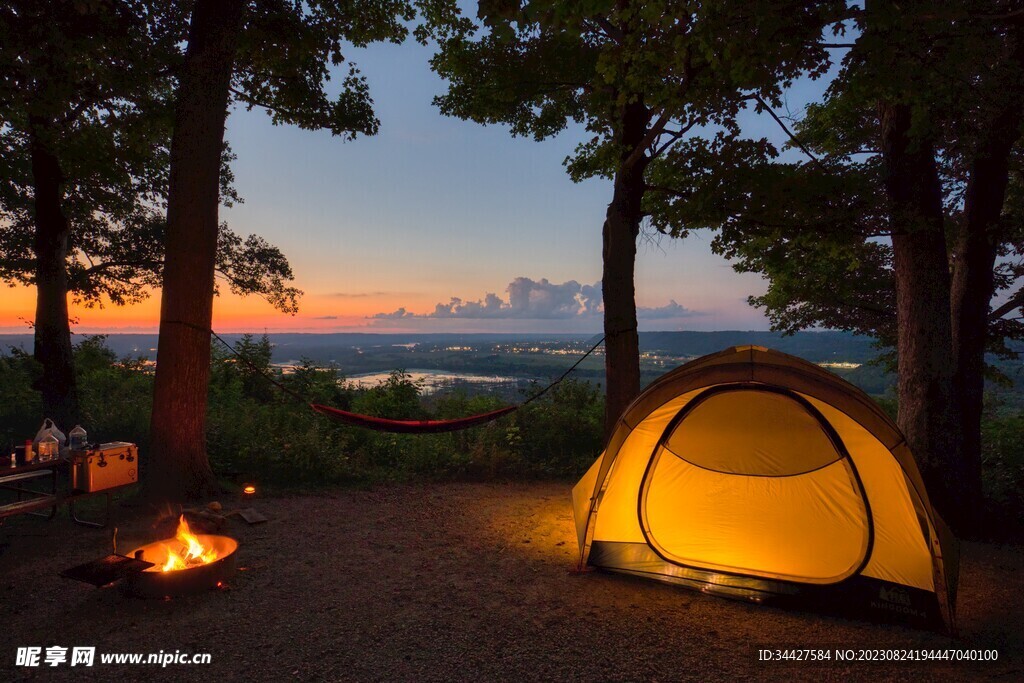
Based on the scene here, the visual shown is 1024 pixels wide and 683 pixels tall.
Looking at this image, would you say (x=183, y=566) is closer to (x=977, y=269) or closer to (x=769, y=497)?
(x=769, y=497)

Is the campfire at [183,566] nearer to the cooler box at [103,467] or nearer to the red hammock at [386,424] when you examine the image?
the cooler box at [103,467]

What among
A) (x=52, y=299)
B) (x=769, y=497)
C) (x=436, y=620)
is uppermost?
(x=52, y=299)

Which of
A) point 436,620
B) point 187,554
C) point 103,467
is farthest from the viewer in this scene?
point 103,467

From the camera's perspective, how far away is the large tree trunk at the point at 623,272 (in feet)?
23.2

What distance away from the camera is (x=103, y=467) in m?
5.00

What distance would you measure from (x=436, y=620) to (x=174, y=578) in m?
1.89

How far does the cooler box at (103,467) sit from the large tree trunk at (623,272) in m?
5.44

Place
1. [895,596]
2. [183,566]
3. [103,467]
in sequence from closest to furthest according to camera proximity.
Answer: [895,596]
[183,566]
[103,467]

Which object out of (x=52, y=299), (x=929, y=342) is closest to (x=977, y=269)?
(x=929, y=342)

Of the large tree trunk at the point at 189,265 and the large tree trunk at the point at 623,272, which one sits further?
the large tree trunk at the point at 623,272

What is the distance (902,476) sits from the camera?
12.4 feet

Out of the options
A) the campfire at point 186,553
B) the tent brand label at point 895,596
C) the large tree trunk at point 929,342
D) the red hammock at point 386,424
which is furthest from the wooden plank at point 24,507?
the large tree trunk at point 929,342

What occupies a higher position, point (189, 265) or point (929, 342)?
point (189, 265)

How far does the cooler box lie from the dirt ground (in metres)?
0.51
